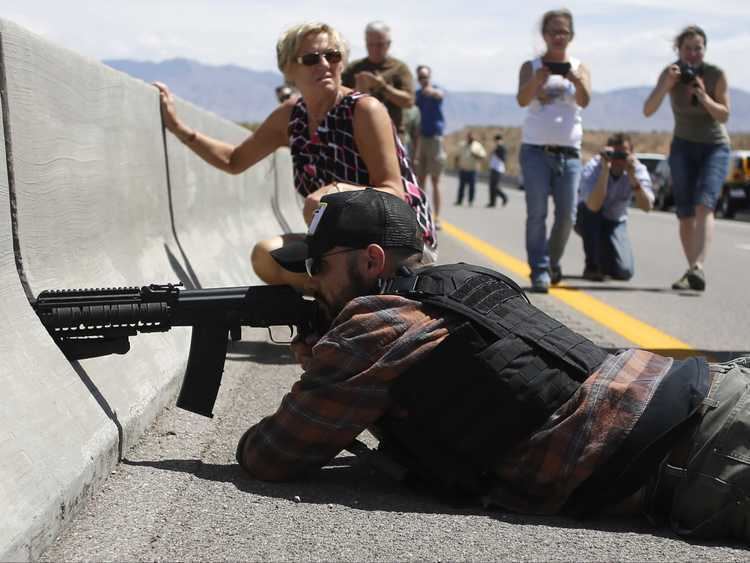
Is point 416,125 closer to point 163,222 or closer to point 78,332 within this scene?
point 163,222

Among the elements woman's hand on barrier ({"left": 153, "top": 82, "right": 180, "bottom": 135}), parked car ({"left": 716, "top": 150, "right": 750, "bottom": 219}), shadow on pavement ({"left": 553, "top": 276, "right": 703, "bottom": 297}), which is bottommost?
parked car ({"left": 716, "top": 150, "right": 750, "bottom": 219})

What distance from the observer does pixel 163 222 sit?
575cm

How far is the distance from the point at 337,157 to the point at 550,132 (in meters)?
3.59

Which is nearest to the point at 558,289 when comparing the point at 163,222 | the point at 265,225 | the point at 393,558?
the point at 265,225

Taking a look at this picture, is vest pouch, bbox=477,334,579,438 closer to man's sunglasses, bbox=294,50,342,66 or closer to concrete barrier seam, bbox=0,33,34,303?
concrete barrier seam, bbox=0,33,34,303

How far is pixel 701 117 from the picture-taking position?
941 centimetres

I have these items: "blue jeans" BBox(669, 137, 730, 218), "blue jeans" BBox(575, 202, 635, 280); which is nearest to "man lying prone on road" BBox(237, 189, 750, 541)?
"blue jeans" BBox(669, 137, 730, 218)

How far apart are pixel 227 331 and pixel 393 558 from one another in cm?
119

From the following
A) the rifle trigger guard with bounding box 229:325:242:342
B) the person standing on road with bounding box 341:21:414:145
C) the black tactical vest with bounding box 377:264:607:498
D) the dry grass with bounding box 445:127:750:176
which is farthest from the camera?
the dry grass with bounding box 445:127:750:176

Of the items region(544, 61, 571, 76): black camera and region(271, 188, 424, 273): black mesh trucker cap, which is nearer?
region(271, 188, 424, 273): black mesh trucker cap

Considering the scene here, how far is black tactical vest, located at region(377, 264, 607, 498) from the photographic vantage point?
326cm

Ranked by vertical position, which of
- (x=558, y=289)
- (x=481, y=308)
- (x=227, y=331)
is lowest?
(x=558, y=289)

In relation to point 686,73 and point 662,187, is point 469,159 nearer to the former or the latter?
point 662,187

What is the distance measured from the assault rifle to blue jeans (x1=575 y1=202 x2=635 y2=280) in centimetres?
673
